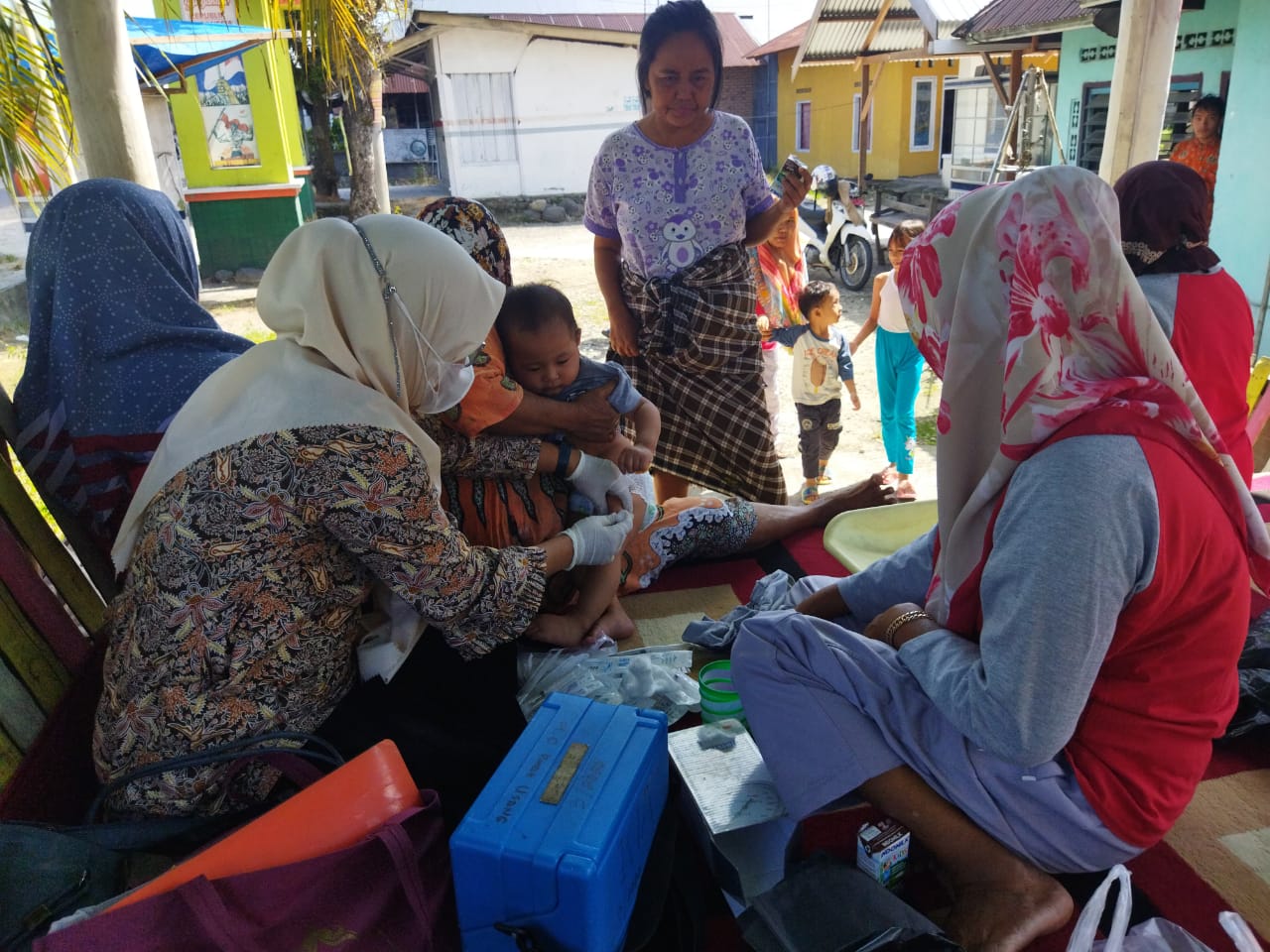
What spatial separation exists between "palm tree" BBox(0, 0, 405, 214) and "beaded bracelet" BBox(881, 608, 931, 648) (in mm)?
2530

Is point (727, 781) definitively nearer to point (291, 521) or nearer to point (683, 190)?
point (291, 521)

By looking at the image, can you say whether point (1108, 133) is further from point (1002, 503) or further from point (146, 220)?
point (146, 220)

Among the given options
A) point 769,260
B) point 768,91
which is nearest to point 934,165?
point 768,91

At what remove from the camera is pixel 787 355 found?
7.47 meters

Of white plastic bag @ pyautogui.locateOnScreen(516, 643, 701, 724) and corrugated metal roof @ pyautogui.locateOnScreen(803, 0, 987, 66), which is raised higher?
corrugated metal roof @ pyautogui.locateOnScreen(803, 0, 987, 66)

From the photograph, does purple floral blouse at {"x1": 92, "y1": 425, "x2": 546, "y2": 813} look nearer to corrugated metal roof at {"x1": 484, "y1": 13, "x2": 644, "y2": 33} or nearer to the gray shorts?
the gray shorts

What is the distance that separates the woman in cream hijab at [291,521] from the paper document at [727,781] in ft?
1.58

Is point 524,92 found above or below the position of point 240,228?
above

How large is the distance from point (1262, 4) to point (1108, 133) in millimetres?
3592

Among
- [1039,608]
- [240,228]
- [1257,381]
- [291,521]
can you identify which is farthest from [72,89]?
[240,228]

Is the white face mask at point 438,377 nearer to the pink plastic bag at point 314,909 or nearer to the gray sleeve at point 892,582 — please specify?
the pink plastic bag at point 314,909

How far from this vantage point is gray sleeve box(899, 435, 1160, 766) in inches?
46.1

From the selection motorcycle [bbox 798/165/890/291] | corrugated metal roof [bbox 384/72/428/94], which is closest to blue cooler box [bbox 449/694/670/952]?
motorcycle [bbox 798/165/890/291]

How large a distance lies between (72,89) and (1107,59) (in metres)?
8.33
